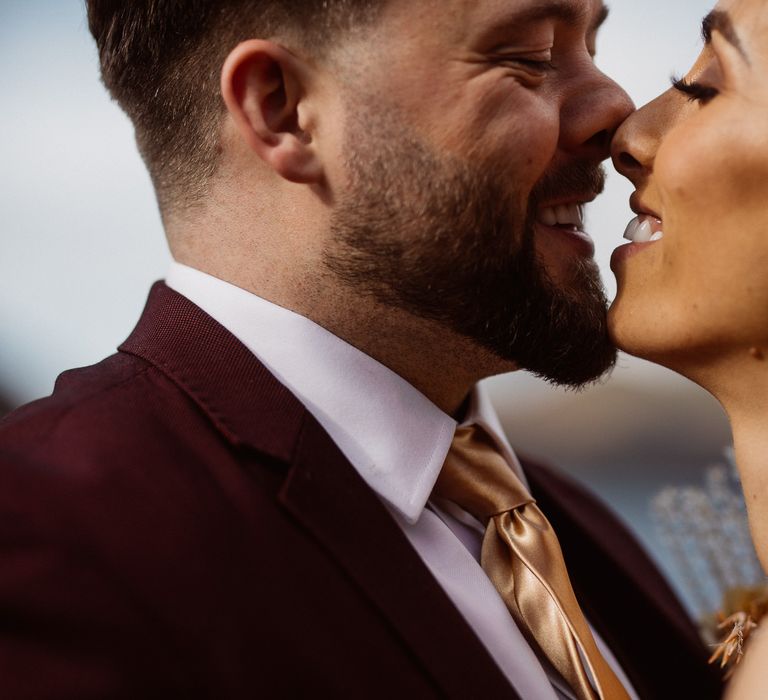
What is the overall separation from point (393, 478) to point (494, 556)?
283 mm

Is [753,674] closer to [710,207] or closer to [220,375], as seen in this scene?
[710,207]

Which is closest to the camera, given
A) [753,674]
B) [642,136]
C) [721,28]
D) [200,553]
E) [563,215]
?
[200,553]

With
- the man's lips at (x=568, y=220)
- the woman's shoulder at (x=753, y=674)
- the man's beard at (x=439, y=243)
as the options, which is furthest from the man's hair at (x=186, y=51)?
the woman's shoulder at (x=753, y=674)

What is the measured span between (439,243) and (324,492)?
25.2 inches

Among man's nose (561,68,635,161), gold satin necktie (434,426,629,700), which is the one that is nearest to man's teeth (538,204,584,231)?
man's nose (561,68,635,161)

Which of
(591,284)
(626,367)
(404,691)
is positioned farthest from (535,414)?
(404,691)

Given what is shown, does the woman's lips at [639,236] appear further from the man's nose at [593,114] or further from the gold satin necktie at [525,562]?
the gold satin necktie at [525,562]

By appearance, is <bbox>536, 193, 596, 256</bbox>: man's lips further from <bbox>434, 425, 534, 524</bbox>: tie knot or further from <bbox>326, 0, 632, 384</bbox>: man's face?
<bbox>434, 425, 534, 524</bbox>: tie knot

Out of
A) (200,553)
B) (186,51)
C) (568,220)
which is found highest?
(186,51)

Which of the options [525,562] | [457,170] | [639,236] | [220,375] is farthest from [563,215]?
[220,375]

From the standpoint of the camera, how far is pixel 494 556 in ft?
5.99

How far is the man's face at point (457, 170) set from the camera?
192cm

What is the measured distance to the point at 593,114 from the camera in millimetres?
2016

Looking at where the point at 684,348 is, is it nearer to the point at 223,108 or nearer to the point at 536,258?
the point at 536,258
